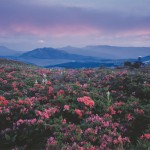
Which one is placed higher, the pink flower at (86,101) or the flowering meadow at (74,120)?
the pink flower at (86,101)

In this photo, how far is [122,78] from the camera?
62.6ft

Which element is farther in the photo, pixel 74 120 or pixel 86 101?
pixel 86 101

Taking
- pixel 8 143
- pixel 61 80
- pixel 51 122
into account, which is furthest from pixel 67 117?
pixel 61 80

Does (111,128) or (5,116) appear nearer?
(111,128)

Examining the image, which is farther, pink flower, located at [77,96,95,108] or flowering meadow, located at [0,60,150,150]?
pink flower, located at [77,96,95,108]

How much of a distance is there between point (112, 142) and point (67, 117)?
302cm

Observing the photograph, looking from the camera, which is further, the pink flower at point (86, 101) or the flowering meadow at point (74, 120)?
the pink flower at point (86, 101)

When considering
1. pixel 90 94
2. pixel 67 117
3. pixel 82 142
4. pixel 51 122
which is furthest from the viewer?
pixel 90 94

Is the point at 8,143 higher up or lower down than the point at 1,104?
lower down

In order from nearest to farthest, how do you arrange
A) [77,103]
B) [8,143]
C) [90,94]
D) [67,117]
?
[8,143] < [67,117] < [77,103] < [90,94]

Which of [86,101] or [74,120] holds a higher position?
[86,101]

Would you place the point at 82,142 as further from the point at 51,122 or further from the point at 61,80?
the point at 61,80

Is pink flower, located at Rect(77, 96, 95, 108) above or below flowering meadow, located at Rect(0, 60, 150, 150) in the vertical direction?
above

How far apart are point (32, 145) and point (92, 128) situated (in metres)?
2.34
